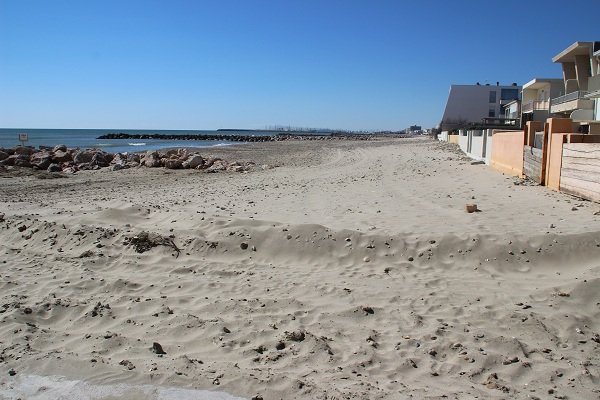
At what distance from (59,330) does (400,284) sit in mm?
3654

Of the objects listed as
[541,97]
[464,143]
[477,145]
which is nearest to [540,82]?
[541,97]

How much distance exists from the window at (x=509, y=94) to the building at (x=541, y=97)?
3186 cm

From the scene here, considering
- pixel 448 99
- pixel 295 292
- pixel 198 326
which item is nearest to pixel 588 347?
pixel 295 292

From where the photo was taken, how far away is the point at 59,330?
15.3 feet

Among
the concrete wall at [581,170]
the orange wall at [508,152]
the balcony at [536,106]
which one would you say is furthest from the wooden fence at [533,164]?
the balcony at [536,106]

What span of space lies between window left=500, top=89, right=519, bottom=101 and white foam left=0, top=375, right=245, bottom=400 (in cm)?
8231

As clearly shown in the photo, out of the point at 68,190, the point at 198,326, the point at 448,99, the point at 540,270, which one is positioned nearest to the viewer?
the point at 198,326

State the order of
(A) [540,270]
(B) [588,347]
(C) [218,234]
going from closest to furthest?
(B) [588,347] < (A) [540,270] < (C) [218,234]

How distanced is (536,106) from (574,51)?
8.81 metres

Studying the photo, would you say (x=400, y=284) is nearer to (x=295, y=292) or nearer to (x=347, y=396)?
(x=295, y=292)

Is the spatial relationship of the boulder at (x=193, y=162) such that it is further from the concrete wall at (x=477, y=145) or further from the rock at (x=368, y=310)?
the rock at (x=368, y=310)

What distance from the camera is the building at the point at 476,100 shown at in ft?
250

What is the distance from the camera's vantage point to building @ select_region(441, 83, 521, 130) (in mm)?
76188

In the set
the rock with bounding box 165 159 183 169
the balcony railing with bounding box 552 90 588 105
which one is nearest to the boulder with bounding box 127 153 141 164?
the rock with bounding box 165 159 183 169
